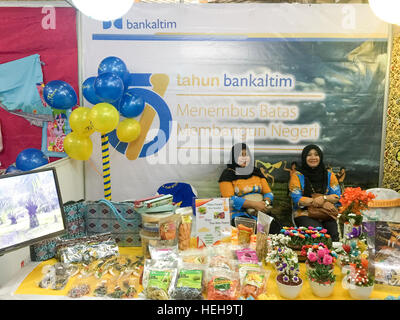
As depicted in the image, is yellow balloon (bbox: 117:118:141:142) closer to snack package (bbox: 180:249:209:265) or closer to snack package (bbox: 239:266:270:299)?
snack package (bbox: 180:249:209:265)

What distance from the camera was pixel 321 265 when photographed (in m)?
1.69

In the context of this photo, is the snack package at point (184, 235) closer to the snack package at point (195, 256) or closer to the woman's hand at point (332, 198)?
the snack package at point (195, 256)

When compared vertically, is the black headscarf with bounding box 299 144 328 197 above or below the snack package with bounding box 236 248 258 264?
above

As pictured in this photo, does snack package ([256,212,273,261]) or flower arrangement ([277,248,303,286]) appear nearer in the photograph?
flower arrangement ([277,248,303,286])

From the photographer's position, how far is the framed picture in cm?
389

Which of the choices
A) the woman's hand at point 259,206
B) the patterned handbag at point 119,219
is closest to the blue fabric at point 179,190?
the woman's hand at point 259,206

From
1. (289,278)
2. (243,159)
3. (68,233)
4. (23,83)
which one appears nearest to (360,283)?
(289,278)

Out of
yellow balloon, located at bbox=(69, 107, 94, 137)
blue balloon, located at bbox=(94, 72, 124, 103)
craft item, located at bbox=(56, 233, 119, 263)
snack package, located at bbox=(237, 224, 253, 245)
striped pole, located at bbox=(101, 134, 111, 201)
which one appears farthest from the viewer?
striped pole, located at bbox=(101, 134, 111, 201)

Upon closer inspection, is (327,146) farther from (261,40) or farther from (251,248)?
(251,248)

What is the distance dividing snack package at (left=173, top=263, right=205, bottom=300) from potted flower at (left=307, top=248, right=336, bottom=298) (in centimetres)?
52

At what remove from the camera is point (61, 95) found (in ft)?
11.1

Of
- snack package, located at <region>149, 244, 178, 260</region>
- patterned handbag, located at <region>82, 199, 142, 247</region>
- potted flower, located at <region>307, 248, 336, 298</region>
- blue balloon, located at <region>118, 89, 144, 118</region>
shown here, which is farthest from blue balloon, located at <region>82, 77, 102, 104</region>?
potted flower, located at <region>307, 248, 336, 298</region>

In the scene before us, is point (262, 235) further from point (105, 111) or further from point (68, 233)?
point (105, 111)
